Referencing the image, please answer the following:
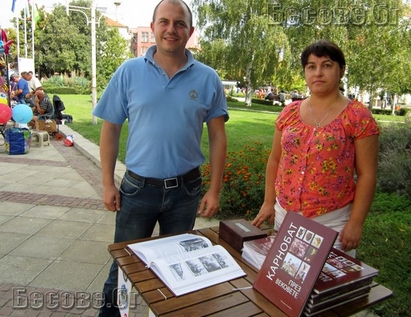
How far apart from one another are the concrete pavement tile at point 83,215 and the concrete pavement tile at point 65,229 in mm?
112

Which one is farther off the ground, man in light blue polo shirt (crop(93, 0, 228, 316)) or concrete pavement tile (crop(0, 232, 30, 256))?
man in light blue polo shirt (crop(93, 0, 228, 316))

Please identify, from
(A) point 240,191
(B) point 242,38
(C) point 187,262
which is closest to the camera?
(C) point 187,262

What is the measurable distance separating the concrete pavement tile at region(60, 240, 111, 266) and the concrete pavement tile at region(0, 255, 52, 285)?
0.21m

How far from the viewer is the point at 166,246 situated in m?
1.67

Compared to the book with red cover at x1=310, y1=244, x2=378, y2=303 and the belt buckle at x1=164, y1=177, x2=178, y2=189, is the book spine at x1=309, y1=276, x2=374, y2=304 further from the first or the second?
the belt buckle at x1=164, y1=177, x2=178, y2=189

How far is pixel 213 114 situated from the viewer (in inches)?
85.9

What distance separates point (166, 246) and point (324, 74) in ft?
3.80

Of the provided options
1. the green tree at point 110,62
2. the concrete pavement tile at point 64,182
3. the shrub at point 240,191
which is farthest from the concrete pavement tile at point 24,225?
the green tree at point 110,62

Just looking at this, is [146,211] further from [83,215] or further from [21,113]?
[21,113]

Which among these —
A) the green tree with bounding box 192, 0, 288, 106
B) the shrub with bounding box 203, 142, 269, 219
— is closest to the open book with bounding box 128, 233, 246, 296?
the shrub with bounding box 203, 142, 269, 219

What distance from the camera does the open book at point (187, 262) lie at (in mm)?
1440

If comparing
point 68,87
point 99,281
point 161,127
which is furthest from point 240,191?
point 68,87

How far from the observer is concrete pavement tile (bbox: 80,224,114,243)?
3973 mm

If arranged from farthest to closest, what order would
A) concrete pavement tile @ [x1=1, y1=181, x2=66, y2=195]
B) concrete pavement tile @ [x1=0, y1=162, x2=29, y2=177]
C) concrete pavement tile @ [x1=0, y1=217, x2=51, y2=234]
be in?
concrete pavement tile @ [x1=0, y1=162, x2=29, y2=177]
concrete pavement tile @ [x1=1, y1=181, x2=66, y2=195]
concrete pavement tile @ [x1=0, y1=217, x2=51, y2=234]
